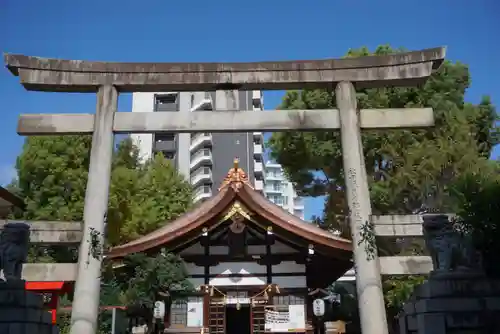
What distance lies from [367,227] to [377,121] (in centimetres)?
261

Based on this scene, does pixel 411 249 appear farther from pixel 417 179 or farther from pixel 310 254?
pixel 310 254

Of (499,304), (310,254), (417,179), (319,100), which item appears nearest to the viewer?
(499,304)

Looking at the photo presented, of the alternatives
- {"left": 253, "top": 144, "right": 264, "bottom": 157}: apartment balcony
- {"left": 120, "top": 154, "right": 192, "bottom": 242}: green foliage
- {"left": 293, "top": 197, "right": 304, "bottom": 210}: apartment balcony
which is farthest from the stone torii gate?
{"left": 293, "top": 197, "right": 304, "bottom": 210}: apartment balcony

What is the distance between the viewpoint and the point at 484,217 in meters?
8.63

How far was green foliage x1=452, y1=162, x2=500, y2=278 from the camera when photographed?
849 cm

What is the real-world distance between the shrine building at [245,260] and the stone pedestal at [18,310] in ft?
18.2

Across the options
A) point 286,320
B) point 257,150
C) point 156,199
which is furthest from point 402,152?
point 257,150

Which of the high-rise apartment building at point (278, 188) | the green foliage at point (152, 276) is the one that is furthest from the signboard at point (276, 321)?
the high-rise apartment building at point (278, 188)

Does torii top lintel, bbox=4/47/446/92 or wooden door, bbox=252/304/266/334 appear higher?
torii top lintel, bbox=4/47/446/92

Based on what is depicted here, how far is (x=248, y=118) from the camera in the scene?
440 inches

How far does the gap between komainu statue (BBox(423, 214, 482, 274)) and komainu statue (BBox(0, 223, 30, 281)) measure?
7348mm

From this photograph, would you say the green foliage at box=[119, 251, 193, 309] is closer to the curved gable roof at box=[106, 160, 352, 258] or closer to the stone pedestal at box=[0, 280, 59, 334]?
the curved gable roof at box=[106, 160, 352, 258]

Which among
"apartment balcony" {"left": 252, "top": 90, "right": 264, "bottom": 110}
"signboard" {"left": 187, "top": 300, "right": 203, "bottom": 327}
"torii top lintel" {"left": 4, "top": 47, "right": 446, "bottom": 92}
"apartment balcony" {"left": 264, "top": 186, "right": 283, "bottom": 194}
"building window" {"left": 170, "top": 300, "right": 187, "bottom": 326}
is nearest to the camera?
"torii top lintel" {"left": 4, "top": 47, "right": 446, "bottom": 92}

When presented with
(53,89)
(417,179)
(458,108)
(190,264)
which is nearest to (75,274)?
(53,89)
